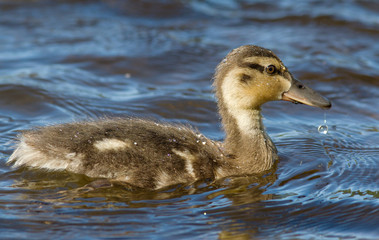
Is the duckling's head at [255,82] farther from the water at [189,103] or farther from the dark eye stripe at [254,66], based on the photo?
the water at [189,103]

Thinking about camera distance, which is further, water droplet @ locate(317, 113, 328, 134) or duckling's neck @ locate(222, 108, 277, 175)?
water droplet @ locate(317, 113, 328, 134)

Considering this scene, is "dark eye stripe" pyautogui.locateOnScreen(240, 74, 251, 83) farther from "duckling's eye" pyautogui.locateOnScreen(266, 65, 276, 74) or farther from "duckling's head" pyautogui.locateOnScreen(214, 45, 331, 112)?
"duckling's eye" pyautogui.locateOnScreen(266, 65, 276, 74)

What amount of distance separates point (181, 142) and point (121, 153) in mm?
584

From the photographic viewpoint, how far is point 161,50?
10.5 meters

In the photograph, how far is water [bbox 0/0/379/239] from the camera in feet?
16.5

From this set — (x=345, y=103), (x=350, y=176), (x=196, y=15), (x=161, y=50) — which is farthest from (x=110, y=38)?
(x=350, y=176)

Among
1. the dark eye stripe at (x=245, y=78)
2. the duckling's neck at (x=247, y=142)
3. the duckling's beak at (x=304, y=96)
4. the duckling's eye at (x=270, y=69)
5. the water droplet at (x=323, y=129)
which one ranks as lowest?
the water droplet at (x=323, y=129)

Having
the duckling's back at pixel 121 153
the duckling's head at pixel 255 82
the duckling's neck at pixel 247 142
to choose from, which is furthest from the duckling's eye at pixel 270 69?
the duckling's back at pixel 121 153

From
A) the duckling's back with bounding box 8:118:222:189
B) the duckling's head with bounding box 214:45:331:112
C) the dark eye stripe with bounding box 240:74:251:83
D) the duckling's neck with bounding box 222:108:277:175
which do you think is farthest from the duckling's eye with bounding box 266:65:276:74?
the duckling's back with bounding box 8:118:222:189

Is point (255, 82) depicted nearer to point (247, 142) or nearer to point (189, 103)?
point (247, 142)

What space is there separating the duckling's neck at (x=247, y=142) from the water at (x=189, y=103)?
0.16 metres

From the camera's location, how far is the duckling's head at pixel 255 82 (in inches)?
240

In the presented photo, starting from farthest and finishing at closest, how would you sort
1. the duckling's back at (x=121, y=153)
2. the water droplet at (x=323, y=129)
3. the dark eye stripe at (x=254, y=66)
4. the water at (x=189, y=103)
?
the water droplet at (x=323, y=129)
the dark eye stripe at (x=254, y=66)
the duckling's back at (x=121, y=153)
the water at (x=189, y=103)

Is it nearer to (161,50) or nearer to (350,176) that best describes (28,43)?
(161,50)
